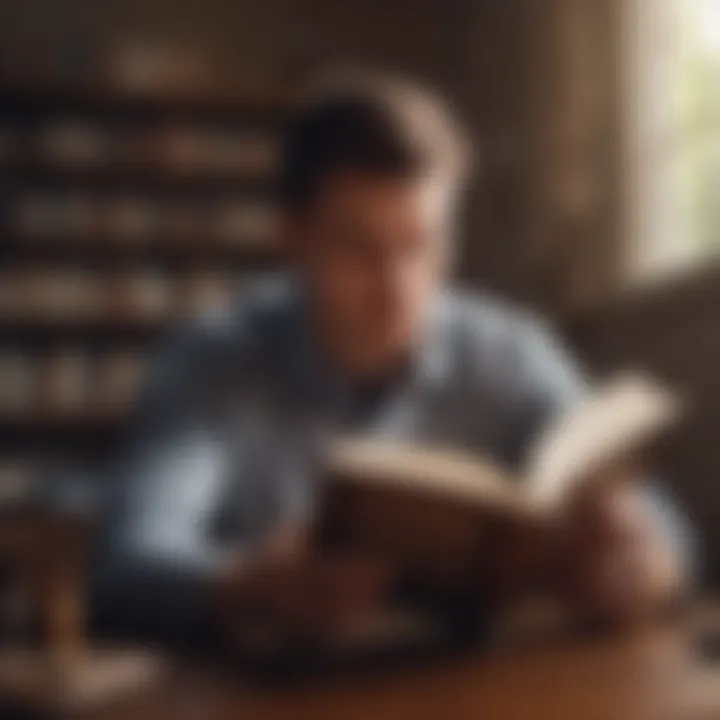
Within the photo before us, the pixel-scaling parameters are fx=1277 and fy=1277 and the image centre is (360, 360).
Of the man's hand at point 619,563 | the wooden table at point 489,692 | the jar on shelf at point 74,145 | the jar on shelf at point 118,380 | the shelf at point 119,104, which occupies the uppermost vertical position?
the shelf at point 119,104

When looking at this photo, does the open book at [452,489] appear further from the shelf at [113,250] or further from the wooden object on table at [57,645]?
the shelf at [113,250]

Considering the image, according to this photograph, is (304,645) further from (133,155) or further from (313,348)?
(133,155)

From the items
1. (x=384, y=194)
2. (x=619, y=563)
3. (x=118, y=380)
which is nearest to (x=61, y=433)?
(x=118, y=380)

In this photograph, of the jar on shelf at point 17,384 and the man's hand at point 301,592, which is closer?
the man's hand at point 301,592

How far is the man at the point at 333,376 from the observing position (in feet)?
2.59

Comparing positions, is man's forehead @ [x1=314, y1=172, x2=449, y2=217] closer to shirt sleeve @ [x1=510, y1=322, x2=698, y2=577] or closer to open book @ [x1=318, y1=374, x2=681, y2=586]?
shirt sleeve @ [x1=510, y1=322, x2=698, y2=577]

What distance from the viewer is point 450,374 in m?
0.93

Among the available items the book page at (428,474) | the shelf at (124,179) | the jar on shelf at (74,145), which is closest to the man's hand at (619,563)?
the book page at (428,474)

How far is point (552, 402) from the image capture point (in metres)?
0.87

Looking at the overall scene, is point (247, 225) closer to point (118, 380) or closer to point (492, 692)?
point (118, 380)

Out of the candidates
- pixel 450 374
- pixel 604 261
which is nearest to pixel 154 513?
pixel 450 374

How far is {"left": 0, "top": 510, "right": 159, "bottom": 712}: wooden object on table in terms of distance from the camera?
2.20 ft

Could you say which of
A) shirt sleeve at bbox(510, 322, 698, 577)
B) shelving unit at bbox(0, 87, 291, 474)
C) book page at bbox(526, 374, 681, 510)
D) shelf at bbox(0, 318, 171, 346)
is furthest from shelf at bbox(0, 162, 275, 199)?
book page at bbox(526, 374, 681, 510)

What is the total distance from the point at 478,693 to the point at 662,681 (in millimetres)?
88
